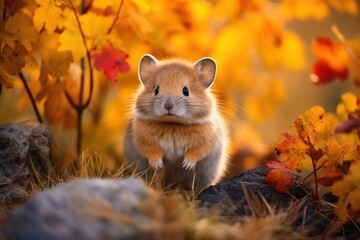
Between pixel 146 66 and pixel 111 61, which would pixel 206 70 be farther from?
pixel 111 61

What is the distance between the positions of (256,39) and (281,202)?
2.19 meters

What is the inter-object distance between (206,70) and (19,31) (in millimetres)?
1187

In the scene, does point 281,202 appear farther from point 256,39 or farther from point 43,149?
point 256,39

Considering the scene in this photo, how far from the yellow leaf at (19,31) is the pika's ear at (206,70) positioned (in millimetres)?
1054

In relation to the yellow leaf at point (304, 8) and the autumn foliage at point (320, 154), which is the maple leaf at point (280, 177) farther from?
the yellow leaf at point (304, 8)

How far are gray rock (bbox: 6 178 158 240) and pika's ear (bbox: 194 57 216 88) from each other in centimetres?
140

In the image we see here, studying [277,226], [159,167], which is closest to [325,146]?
[277,226]

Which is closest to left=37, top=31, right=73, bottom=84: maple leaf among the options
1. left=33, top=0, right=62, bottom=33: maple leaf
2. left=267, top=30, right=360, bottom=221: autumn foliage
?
left=33, top=0, right=62, bottom=33: maple leaf

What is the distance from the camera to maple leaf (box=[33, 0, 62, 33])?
3416 mm

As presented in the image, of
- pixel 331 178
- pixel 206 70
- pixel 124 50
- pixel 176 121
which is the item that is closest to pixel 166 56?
pixel 124 50

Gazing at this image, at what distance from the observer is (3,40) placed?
347 centimetres

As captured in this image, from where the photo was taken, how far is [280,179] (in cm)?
334

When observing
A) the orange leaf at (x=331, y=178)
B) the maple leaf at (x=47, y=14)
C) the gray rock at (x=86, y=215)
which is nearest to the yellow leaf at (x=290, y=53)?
the orange leaf at (x=331, y=178)

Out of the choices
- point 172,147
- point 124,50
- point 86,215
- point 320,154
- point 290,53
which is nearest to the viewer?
point 86,215
